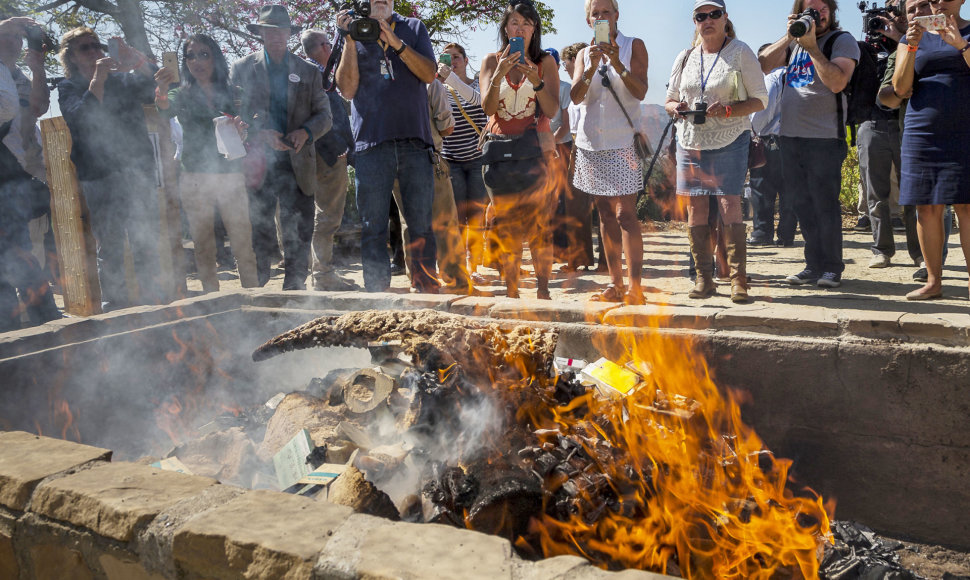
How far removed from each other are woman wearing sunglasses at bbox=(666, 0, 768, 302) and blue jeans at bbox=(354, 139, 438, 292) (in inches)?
68.5

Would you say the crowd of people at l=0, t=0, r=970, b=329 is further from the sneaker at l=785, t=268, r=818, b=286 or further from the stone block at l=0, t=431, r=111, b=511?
the stone block at l=0, t=431, r=111, b=511

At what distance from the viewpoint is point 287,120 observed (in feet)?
18.4

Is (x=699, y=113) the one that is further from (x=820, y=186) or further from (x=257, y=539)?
(x=257, y=539)

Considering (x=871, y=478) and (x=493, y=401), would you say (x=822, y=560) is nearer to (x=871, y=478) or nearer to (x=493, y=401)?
(x=871, y=478)

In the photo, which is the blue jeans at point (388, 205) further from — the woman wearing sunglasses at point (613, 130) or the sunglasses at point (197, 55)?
the sunglasses at point (197, 55)

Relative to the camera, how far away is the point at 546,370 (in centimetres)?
275

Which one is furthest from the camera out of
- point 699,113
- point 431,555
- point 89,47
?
point 89,47

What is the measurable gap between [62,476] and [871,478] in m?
2.73

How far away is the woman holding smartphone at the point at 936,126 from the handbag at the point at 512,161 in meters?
2.26

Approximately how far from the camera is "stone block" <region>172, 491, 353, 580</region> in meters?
1.48

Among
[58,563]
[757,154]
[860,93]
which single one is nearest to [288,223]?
[58,563]

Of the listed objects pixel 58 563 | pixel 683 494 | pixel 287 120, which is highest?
pixel 287 120

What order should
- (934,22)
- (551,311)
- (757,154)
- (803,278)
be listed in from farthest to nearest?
(757,154) → (803,278) → (934,22) → (551,311)

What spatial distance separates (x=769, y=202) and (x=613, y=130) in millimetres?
4806
